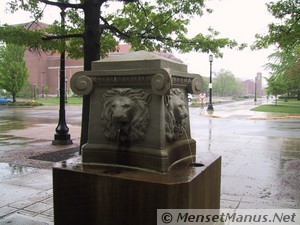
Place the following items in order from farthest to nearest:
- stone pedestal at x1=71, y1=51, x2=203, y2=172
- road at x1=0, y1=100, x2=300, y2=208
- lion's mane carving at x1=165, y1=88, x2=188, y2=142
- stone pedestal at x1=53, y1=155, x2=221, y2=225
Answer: road at x1=0, y1=100, x2=300, y2=208
lion's mane carving at x1=165, y1=88, x2=188, y2=142
stone pedestal at x1=71, y1=51, x2=203, y2=172
stone pedestal at x1=53, y1=155, x2=221, y2=225

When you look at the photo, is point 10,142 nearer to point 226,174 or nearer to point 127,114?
point 226,174

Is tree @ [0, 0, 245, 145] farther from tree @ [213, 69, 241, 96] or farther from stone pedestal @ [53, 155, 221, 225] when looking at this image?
tree @ [213, 69, 241, 96]

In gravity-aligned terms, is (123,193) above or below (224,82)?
below

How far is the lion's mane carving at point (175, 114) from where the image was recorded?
3.54 metres

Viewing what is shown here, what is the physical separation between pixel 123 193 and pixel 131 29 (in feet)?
21.7

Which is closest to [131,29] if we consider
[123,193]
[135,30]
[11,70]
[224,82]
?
[135,30]

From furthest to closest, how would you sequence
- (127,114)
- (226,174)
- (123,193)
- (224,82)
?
(224,82) < (226,174) < (127,114) < (123,193)

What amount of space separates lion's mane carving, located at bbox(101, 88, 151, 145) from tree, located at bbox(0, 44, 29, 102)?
41622mm

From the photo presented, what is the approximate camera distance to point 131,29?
29.9 feet

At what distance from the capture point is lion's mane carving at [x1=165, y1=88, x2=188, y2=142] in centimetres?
354

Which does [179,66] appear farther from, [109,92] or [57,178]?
[57,178]

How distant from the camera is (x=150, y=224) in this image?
3.08 meters

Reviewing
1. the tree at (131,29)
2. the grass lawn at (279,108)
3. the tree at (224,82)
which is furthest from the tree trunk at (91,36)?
the tree at (224,82)

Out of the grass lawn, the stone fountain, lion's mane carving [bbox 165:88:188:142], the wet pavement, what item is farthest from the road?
the grass lawn
